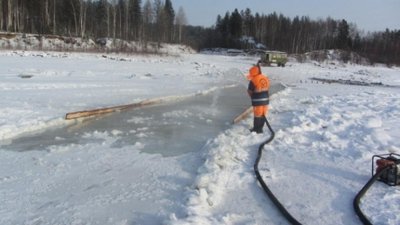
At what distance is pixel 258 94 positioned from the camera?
888 cm

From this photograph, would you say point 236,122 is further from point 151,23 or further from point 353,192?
point 151,23

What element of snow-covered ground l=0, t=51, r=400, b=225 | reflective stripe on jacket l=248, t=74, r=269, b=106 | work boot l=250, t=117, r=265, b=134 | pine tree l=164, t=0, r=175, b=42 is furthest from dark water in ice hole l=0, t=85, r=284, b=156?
pine tree l=164, t=0, r=175, b=42

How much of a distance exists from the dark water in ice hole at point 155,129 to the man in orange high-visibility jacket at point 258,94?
87 cm

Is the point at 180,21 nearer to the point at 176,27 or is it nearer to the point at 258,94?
the point at 176,27

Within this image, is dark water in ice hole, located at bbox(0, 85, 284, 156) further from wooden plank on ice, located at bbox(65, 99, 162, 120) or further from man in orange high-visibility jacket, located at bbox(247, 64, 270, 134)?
man in orange high-visibility jacket, located at bbox(247, 64, 270, 134)

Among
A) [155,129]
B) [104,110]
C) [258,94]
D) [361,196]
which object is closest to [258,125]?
[258,94]

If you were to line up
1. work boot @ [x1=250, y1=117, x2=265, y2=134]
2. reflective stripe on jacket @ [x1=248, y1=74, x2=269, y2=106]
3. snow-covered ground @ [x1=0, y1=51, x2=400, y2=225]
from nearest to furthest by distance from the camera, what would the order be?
snow-covered ground @ [x1=0, y1=51, x2=400, y2=225]
work boot @ [x1=250, y1=117, x2=265, y2=134]
reflective stripe on jacket @ [x1=248, y1=74, x2=269, y2=106]

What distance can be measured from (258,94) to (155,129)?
2.34 metres

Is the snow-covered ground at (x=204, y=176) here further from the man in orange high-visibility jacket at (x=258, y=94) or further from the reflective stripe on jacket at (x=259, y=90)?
the reflective stripe on jacket at (x=259, y=90)

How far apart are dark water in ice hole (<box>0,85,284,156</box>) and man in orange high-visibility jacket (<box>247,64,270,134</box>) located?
87 centimetres

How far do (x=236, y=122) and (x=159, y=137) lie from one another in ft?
7.79

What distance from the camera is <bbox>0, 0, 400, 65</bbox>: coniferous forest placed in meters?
52.7

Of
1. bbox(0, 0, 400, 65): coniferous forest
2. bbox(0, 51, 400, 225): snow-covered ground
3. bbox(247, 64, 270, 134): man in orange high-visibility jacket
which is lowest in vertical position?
bbox(0, 51, 400, 225): snow-covered ground

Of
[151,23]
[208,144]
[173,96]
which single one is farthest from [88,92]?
[151,23]
